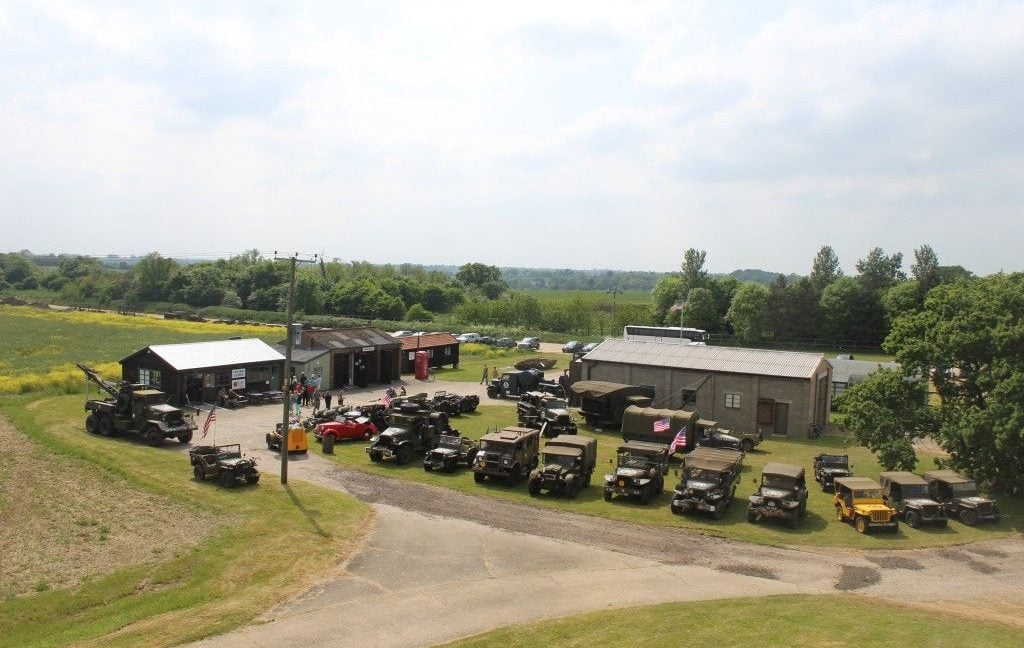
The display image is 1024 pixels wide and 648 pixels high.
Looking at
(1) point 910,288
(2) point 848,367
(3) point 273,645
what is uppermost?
(1) point 910,288

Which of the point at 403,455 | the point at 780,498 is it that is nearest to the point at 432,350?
the point at 403,455

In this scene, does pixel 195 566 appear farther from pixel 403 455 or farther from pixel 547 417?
pixel 547 417

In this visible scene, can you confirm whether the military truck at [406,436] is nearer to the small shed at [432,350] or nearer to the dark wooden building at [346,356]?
the dark wooden building at [346,356]

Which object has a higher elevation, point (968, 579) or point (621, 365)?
point (621, 365)

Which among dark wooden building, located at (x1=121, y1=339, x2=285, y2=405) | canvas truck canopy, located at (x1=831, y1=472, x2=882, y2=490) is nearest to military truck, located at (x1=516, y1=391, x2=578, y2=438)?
canvas truck canopy, located at (x1=831, y1=472, x2=882, y2=490)

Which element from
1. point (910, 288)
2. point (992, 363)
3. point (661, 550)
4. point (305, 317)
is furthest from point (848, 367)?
point (305, 317)

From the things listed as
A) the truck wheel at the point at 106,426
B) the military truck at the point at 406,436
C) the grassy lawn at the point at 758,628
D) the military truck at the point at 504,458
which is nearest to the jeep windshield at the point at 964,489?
the grassy lawn at the point at 758,628

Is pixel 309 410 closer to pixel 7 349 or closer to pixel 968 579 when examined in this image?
pixel 968 579
